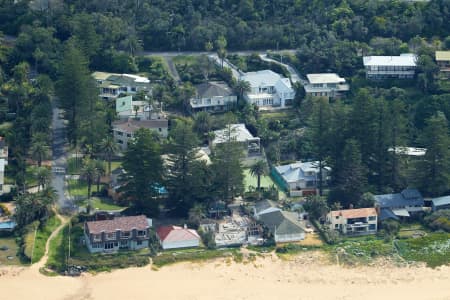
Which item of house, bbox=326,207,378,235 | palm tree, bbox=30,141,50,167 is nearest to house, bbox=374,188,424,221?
house, bbox=326,207,378,235

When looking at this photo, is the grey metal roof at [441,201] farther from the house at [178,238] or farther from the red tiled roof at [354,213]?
the house at [178,238]

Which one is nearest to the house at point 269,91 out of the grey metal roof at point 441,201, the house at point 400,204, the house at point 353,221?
the house at point 400,204

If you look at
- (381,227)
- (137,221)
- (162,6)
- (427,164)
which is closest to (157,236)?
(137,221)

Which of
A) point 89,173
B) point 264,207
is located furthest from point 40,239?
point 264,207

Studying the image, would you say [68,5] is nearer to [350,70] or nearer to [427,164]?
[350,70]

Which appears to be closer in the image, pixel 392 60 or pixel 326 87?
pixel 326 87

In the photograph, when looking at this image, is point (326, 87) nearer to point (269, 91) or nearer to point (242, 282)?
point (269, 91)
